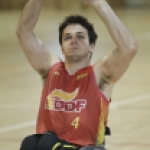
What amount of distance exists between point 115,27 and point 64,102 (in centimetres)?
56

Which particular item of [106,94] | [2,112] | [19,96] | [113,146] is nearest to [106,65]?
[106,94]

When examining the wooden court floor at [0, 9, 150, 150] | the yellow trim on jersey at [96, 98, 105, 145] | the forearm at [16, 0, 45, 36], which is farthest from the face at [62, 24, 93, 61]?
the wooden court floor at [0, 9, 150, 150]

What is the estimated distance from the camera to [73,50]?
3.21 m

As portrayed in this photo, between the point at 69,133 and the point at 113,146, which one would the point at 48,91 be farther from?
the point at 113,146

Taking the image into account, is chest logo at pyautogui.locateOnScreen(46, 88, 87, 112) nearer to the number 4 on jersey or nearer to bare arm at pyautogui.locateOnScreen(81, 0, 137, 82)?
the number 4 on jersey

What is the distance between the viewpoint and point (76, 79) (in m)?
3.22

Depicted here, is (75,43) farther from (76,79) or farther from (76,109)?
(76,109)

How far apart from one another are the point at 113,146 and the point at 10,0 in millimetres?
17169

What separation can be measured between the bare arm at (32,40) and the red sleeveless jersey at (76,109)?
181 mm

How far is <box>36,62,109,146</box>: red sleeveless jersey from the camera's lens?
3.12 m

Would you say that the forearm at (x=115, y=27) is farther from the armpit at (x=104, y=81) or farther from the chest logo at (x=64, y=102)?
the chest logo at (x=64, y=102)

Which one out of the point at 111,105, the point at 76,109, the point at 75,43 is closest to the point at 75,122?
the point at 76,109

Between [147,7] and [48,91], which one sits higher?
[147,7]

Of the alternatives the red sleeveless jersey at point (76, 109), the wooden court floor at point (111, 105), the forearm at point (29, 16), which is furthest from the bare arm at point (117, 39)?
the wooden court floor at point (111, 105)
